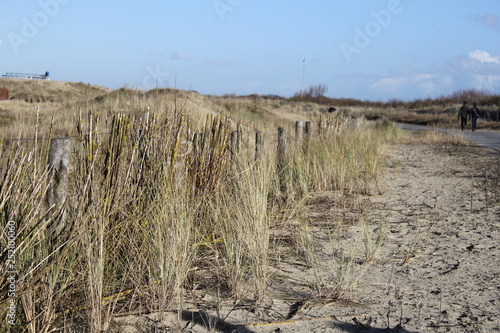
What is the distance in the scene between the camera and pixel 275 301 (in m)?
4.13

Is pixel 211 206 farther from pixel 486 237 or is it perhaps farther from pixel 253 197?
pixel 486 237

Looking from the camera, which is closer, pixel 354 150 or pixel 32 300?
pixel 32 300

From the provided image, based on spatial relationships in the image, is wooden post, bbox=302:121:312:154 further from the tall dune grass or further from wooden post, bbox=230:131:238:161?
the tall dune grass

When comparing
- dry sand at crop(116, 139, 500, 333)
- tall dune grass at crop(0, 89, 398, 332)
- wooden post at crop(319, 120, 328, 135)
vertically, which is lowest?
dry sand at crop(116, 139, 500, 333)

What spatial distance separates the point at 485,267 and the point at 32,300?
12.1 feet

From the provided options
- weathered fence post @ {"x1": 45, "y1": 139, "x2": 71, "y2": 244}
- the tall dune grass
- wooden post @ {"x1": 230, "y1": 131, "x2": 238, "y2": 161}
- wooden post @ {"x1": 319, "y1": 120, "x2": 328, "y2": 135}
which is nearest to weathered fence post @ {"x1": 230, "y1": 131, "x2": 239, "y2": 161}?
wooden post @ {"x1": 230, "y1": 131, "x2": 238, "y2": 161}

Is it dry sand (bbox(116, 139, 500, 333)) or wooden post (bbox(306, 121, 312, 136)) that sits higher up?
wooden post (bbox(306, 121, 312, 136))

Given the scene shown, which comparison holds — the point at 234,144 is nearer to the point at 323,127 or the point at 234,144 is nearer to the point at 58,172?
the point at 58,172

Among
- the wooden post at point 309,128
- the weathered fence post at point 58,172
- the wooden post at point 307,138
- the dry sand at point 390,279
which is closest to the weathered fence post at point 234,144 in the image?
the dry sand at point 390,279

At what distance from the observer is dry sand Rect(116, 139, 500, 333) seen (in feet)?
12.3

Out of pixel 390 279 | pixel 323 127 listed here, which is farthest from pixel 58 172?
pixel 323 127

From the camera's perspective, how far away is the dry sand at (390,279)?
147 inches

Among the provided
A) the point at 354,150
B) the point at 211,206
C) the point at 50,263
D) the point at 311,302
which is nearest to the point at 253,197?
the point at 211,206

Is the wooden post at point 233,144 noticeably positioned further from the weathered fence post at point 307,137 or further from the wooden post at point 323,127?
the wooden post at point 323,127
